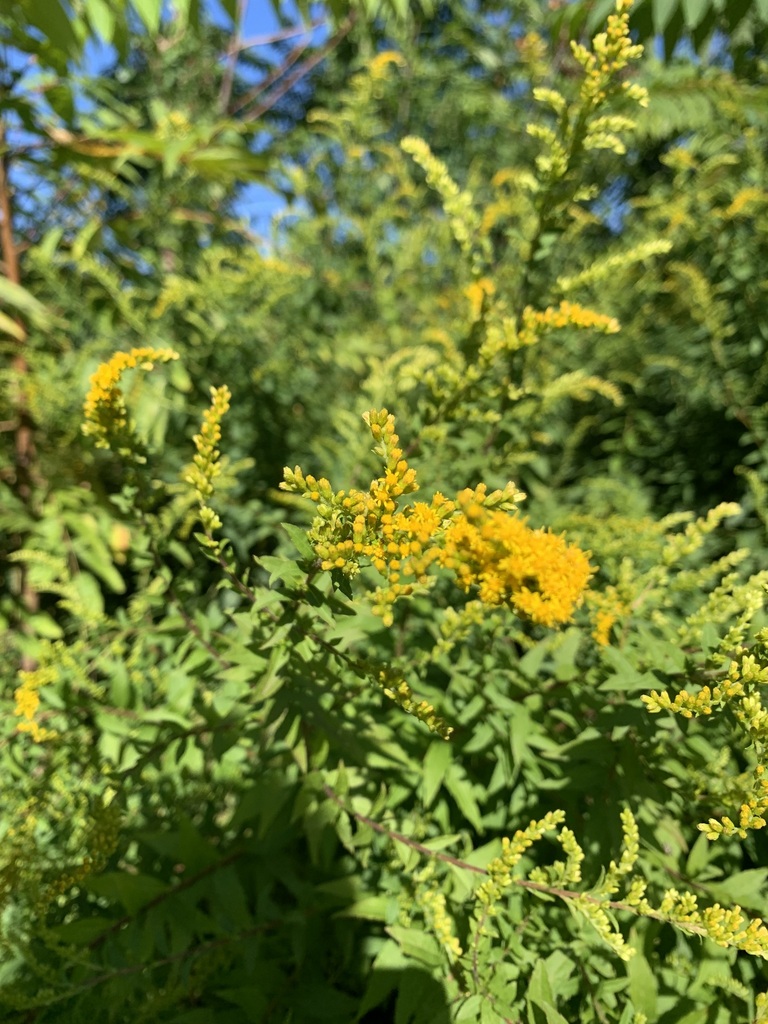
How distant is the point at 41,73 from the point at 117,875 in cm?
298

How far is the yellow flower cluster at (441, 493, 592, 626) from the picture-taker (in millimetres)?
1014

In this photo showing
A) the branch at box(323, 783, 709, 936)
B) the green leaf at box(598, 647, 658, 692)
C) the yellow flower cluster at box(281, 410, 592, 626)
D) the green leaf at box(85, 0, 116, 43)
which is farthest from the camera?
the green leaf at box(85, 0, 116, 43)

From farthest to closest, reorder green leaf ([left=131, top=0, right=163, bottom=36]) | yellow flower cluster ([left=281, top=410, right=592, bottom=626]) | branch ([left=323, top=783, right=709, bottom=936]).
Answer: green leaf ([left=131, top=0, right=163, bottom=36]) < branch ([left=323, top=783, right=709, bottom=936]) < yellow flower cluster ([left=281, top=410, right=592, bottom=626])

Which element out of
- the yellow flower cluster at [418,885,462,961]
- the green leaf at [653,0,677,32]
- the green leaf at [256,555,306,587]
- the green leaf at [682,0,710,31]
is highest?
the green leaf at [653,0,677,32]

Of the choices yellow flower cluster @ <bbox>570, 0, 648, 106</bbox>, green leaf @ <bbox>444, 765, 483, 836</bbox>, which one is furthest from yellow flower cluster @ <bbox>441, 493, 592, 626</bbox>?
yellow flower cluster @ <bbox>570, 0, 648, 106</bbox>

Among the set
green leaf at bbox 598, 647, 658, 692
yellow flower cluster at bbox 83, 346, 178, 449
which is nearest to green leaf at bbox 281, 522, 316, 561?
yellow flower cluster at bbox 83, 346, 178, 449

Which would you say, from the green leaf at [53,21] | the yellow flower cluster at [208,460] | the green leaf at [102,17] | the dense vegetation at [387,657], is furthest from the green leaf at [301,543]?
the green leaf at [102,17]

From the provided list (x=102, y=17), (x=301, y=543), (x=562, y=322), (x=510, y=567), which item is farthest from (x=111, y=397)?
(x=102, y=17)

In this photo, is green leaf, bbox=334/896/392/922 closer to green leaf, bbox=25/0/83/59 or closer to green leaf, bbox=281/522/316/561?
green leaf, bbox=281/522/316/561

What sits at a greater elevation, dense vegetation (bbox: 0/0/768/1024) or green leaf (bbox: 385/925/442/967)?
dense vegetation (bbox: 0/0/768/1024)

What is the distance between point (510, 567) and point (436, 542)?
0.14m

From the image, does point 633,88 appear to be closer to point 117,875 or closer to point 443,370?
point 443,370

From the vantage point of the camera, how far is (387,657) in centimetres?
156

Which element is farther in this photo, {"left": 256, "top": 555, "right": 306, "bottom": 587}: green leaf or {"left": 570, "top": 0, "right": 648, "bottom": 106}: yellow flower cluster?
{"left": 570, "top": 0, "right": 648, "bottom": 106}: yellow flower cluster
